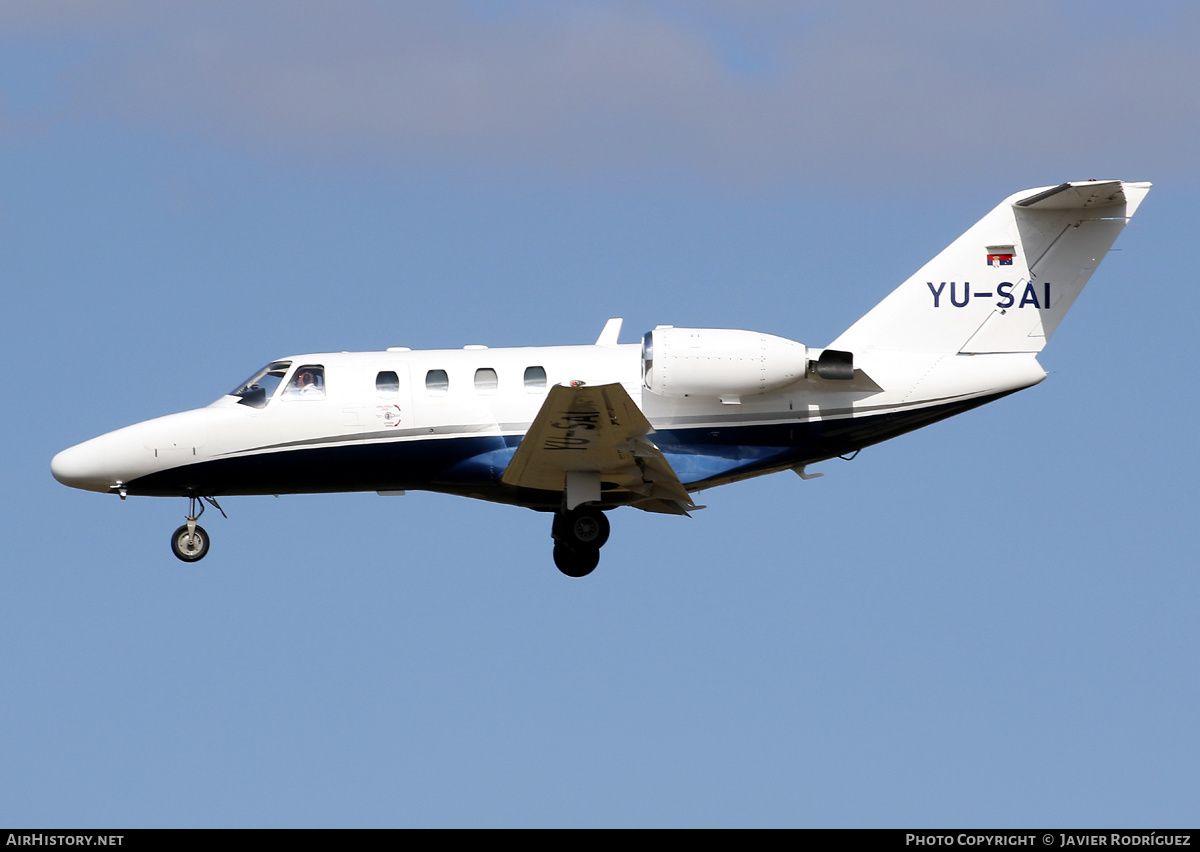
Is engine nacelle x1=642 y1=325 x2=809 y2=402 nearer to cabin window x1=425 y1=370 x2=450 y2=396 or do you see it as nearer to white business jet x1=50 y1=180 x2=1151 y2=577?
white business jet x1=50 y1=180 x2=1151 y2=577

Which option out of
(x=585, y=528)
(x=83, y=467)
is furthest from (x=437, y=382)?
(x=83, y=467)

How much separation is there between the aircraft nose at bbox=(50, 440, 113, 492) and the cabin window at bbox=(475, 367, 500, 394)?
5622mm

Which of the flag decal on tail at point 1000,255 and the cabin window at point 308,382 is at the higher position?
the flag decal on tail at point 1000,255

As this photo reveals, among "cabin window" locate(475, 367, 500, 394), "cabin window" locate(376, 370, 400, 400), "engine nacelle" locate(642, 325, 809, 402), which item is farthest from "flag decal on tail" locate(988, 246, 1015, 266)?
"cabin window" locate(376, 370, 400, 400)

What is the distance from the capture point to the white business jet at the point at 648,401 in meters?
20.4

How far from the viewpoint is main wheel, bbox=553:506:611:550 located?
2119cm

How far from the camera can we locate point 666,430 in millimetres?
20609

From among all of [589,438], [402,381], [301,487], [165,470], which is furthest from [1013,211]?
[165,470]

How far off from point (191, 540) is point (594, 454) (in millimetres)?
6348

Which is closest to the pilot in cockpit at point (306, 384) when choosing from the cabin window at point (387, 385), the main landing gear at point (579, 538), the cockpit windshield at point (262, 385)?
the cockpit windshield at point (262, 385)

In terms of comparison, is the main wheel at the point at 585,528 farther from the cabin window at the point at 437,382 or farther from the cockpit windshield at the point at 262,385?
the cockpit windshield at the point at 262,385

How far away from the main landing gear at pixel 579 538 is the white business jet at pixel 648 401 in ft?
0.10

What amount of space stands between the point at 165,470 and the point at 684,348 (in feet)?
25.4
